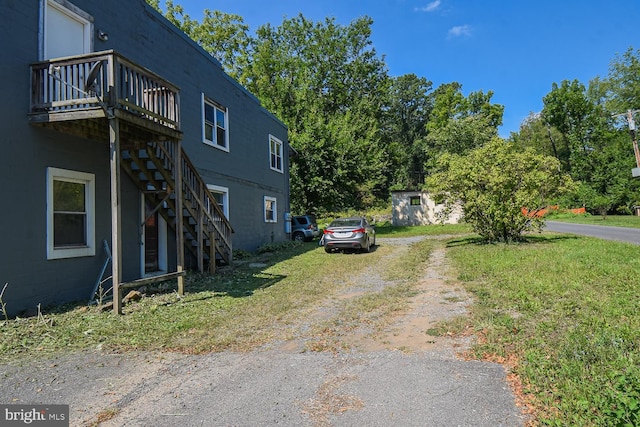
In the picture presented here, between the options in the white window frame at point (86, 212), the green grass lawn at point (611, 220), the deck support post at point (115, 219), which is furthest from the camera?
the green grass lawn at point (611, 220)

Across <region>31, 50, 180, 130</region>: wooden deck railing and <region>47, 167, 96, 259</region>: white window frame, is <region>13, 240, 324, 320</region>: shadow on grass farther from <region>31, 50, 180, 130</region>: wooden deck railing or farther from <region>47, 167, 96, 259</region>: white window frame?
<region>31, 50, 180, 130</region>: wooden deck railing

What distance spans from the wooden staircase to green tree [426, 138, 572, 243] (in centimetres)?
844

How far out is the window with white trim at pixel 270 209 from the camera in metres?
17.5

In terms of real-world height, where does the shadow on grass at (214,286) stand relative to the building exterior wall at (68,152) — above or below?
below

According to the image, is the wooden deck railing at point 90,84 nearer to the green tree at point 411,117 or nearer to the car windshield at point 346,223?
the car windshield at point 346,223

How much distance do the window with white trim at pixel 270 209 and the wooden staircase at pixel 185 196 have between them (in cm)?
580

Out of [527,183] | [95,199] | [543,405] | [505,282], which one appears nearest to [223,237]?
[95,199]

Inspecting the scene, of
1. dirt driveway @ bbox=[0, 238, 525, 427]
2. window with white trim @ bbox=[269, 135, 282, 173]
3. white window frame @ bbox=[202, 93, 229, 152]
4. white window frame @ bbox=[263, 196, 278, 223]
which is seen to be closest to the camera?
dirt driveway @ bbox=[0, 238, 525, 427]

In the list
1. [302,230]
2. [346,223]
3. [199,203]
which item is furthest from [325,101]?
[199,203]

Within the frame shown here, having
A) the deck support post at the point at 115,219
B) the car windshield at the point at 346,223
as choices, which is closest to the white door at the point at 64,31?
the deck support post at the point at 115,219

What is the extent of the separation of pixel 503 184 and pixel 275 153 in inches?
414

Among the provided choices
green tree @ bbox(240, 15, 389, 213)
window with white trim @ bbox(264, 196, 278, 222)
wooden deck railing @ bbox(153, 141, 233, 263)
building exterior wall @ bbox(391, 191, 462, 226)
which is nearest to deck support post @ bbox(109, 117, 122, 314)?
wooden deck railing @ bbox(153, 141, 233, 263)

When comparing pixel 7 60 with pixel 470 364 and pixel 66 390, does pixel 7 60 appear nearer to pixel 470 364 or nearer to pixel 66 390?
pixel 66 390

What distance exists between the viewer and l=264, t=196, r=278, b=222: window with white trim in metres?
17.5
